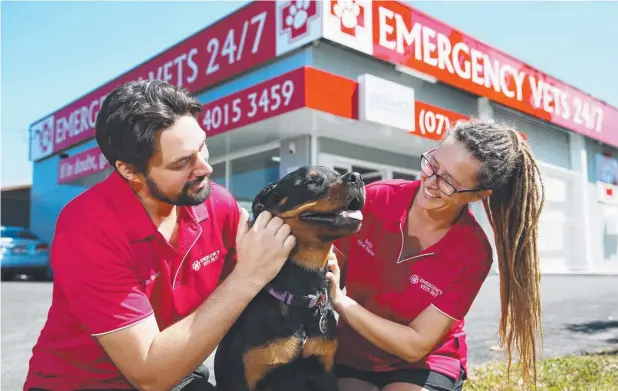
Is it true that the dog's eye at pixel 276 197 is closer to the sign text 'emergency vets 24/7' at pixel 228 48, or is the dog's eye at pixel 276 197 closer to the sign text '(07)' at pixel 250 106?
the sign text '(07)' at pixel 250 106

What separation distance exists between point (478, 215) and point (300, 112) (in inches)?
222

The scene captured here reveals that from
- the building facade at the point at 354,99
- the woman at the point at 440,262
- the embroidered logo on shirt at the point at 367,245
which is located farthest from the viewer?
the building facade at the point at 354,99

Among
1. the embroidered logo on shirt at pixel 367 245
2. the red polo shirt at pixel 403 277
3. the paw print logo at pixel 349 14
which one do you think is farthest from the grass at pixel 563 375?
the paw print logo at pixel 349 14

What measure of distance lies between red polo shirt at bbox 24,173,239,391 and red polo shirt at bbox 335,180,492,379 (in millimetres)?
692

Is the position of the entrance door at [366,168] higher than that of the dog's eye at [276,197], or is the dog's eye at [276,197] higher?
the entrance door at [366,168]

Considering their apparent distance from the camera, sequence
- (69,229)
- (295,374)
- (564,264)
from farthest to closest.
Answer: (564,264) < (295,374) < (69,229)

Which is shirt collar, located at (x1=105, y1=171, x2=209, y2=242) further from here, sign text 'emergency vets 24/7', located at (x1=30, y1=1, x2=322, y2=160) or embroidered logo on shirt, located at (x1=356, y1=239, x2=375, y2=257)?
sign text 'emergency vets 24/7', located at (x1=30, y1=1, x2=322, y2=160)

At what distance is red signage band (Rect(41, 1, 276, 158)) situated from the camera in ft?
30.2

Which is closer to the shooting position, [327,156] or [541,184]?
[541,184]

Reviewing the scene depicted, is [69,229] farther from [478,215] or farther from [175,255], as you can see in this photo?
[478,215]

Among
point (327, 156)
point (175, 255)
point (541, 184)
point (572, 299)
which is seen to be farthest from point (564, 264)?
point (175, 255)

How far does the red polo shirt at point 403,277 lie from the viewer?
2.30 meters

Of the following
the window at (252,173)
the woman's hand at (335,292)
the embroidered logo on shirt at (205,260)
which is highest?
the window at (252,173)

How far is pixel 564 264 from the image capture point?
15141 millimetres
